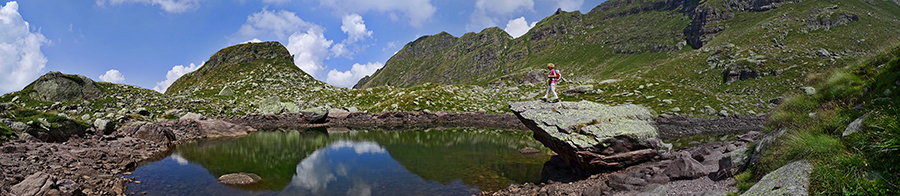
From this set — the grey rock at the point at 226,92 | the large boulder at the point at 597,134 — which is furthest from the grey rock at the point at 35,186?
the grey rock at the point at 226,92

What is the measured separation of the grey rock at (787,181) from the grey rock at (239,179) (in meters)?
21.3

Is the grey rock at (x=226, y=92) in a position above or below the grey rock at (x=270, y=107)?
above

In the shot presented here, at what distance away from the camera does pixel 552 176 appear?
1984 centimetres

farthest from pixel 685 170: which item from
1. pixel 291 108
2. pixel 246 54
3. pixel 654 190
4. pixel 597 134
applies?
pixel 246 54

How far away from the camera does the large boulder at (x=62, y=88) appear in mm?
38938

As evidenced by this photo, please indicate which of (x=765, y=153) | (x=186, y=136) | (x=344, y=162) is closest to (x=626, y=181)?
(x=765, y=153)

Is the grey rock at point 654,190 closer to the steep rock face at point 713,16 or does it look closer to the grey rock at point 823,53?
the grey rock at point 823,53

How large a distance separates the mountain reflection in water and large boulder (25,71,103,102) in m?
23.7

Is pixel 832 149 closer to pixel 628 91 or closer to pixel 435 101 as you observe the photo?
pixel 628 91

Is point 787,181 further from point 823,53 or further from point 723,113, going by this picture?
point 823,53

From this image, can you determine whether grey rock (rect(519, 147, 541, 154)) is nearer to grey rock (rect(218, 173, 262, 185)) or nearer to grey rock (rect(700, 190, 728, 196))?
grey rock (rect(700, 190, 728, 196))

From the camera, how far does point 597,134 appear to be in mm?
17328

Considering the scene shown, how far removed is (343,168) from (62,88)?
4551cm

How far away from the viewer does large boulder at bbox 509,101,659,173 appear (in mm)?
17125
